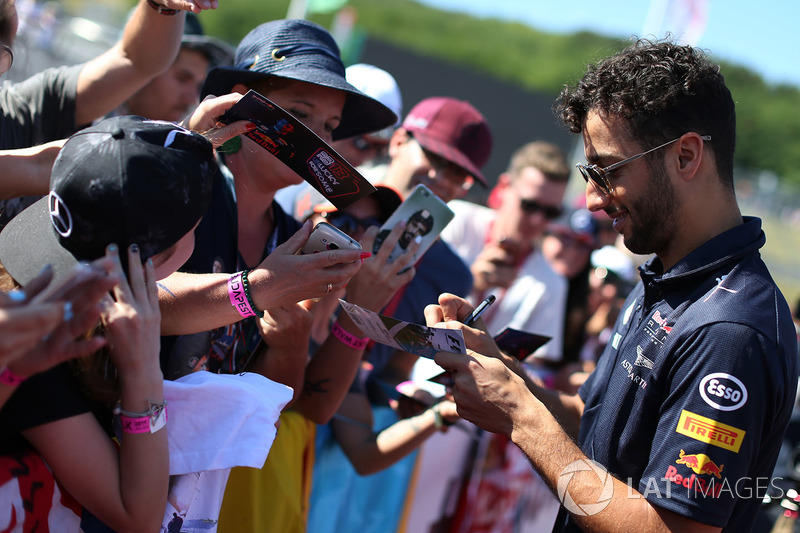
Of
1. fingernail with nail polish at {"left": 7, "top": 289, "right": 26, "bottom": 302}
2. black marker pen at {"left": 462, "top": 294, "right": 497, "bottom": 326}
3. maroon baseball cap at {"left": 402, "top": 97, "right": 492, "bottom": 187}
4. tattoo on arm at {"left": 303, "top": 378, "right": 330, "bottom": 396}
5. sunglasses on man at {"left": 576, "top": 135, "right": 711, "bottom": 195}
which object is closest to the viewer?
fingernail with nail polish at {"left": 7, "top": 289, "right": 26, "bottom": 302}

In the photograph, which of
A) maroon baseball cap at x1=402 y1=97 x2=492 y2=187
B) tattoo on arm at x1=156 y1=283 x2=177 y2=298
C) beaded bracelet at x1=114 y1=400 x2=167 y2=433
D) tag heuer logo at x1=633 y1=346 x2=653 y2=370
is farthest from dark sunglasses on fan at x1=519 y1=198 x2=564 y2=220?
beaded bracelet at x1=114 y1=400 x2=167 y2=433

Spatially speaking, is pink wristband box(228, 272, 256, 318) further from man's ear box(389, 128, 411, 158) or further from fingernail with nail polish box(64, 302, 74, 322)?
man's ear box(389, 128, 411, 158)

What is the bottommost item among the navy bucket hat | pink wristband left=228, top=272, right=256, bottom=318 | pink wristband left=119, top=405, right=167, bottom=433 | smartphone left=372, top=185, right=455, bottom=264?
pink wristband left=119, top=405, right=167, bottom=433

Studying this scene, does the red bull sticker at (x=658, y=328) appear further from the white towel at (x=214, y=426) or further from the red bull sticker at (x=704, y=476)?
the white towel at (x=214, y=426)

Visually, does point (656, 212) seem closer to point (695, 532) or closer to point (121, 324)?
point (695, 532)

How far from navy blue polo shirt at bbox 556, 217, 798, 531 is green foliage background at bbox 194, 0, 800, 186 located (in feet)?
123

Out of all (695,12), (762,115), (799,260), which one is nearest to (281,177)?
(695,12)

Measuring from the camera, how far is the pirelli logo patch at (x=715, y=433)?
173 cm

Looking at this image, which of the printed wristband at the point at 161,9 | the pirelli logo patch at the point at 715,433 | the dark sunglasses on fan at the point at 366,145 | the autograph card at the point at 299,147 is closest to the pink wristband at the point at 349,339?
the autograph card at the point at 299,147

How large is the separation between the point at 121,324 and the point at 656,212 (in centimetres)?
156

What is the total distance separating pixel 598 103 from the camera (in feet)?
7.07

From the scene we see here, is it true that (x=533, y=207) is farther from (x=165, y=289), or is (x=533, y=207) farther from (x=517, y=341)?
(x=165, y=289)

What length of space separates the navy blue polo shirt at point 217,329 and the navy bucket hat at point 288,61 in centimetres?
32

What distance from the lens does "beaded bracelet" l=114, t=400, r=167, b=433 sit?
1494mm
